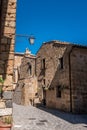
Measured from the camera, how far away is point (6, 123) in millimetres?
5598

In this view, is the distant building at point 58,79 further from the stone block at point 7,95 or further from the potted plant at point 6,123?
the potted plant at point 6,123

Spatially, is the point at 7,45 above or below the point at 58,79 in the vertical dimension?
above

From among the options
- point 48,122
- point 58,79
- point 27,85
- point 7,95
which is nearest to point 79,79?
point 58,79

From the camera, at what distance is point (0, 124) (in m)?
5.25

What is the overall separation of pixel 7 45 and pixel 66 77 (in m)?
12.4

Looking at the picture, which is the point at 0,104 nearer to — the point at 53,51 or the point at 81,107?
the point at 81,107

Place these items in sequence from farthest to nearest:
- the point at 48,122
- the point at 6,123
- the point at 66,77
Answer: the point at 66,77 < the point at 48,122 < the point at 6,123

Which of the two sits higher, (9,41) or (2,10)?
(2,10)

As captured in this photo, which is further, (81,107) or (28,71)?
(28,71)

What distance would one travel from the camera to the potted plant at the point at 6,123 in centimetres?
516

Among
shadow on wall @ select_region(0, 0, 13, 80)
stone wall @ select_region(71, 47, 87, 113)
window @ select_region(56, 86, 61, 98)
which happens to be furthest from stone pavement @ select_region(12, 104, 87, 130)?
window @ select_region(56, 86, 61, 98)

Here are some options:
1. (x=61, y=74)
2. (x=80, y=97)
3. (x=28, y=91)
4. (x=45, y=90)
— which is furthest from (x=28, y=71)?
(x=80, y=97)

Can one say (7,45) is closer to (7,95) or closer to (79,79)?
(7,95)

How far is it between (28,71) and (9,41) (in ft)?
70.8
